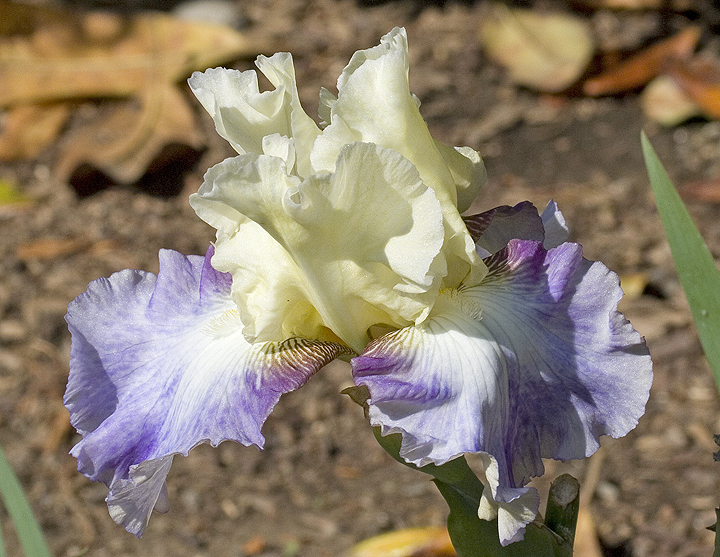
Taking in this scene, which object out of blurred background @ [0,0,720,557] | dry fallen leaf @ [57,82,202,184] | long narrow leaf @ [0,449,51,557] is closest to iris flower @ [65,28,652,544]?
long narrow leaf @ [0,449,51,557]

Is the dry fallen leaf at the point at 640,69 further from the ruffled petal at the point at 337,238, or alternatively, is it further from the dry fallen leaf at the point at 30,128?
the ruffled petal at the point at 337,238

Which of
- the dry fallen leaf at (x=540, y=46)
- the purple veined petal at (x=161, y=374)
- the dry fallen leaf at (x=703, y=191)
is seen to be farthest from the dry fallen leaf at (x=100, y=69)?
the purple veined petal at (x=161, y=374)

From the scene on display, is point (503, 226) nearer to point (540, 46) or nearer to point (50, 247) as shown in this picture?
point (50, 247)

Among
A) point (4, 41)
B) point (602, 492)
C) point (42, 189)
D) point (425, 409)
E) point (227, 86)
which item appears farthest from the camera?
point (4, 41)

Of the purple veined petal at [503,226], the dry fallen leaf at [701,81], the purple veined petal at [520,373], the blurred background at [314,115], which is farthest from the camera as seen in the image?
the dry fallen leaf at [701,81]

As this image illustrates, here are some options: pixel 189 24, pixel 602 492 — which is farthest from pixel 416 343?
pixel 189 24

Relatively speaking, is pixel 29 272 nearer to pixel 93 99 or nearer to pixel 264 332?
pixel 93 99
